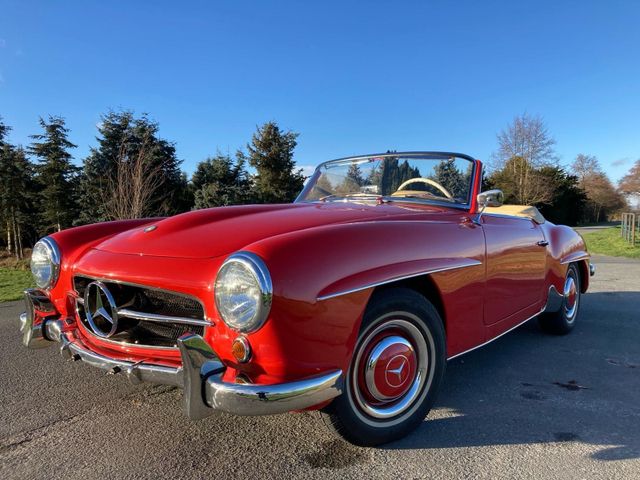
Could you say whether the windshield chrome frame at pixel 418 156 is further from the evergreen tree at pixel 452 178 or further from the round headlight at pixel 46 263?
the round headlight at pixel 46 263

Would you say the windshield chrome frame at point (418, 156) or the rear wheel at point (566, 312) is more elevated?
the windshield chrome frame at point (418, 156)

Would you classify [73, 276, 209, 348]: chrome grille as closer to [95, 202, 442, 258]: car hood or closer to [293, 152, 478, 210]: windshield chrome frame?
[95, 202, 442, 258]: car hood

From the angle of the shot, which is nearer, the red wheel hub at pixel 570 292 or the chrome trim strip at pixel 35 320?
the chrome trim strip at pixel 35 320

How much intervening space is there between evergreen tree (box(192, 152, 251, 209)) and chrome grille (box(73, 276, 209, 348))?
1772cm

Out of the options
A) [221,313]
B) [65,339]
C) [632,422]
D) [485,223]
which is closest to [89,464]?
[65,339]

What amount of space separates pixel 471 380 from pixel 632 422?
0.91 m

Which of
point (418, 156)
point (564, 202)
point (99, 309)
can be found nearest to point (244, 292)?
point (99, 309)

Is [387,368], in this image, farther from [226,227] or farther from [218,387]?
[226,227]

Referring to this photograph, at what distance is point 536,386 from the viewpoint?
117 inches

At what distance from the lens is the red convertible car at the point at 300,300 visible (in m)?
1.76

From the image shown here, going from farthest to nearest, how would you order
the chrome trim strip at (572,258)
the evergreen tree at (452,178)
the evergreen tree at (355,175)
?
the chrome trim strip at (572,258) → the evergreen tree at (355,175) → the evergreen tree at (452,178)

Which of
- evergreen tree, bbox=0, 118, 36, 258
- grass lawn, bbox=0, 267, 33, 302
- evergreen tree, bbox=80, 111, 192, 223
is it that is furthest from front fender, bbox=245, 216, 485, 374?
evergreen tree, bbox=0, 118, 36, 258

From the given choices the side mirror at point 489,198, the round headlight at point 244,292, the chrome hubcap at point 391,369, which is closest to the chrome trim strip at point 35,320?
the round headlight at point 244,292

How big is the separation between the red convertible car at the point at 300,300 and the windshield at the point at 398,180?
3cm
